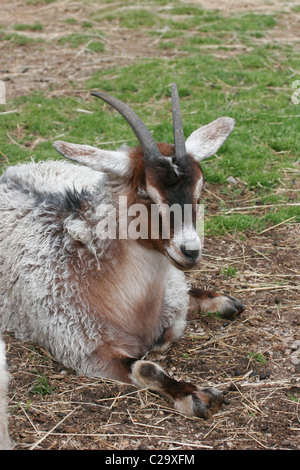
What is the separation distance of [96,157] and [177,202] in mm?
608

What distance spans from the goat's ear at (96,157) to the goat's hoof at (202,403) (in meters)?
1.44

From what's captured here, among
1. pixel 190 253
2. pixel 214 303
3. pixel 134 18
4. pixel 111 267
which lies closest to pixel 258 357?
pixel 214 303

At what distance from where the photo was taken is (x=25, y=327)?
4516 mm

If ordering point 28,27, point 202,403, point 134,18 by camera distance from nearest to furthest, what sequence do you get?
1. point 202,403
2. point 28,27
3. point 134,18

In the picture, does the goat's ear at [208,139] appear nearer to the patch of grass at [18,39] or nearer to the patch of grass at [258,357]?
the patch of grass at [258,357]

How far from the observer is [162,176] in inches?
150

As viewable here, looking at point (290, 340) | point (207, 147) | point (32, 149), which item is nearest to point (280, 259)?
point (290, 340)

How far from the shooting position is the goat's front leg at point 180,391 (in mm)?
3725

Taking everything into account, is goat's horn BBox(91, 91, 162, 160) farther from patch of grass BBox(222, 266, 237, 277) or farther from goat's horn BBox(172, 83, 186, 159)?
patch of grass BBox(222, 266, 237, 277)

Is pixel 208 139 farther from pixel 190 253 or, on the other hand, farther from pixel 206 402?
pixel 206 402

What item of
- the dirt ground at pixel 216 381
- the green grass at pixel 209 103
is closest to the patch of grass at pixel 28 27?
the green grass at pixel 209 103

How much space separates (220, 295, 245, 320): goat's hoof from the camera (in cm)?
484

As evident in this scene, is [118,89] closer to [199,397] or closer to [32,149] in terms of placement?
[32,149]

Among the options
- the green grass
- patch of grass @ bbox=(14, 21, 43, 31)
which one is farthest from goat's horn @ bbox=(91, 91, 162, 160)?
patch of grass @ bbox=(14, 21, 43, 31)
